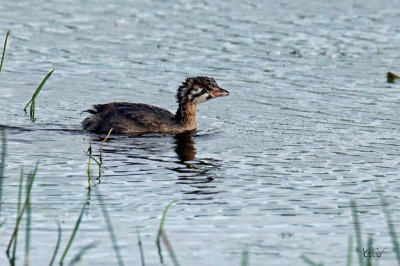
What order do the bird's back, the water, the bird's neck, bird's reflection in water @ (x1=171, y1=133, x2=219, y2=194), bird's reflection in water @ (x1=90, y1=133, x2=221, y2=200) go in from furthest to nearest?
the bird's neck, the bird's back, bird's reflection in water @ (x1=171, y1=133, x2=219, y2=194), bird's reflection in water @ (x1=90, y1=133, x2=221, y2=200), the water

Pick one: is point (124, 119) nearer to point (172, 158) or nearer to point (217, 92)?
point (217, 92)

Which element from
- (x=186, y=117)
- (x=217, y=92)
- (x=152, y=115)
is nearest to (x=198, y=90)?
(x=217, y=92)

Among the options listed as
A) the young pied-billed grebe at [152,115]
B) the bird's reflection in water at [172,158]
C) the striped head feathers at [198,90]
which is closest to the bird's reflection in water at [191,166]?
the bird's reflection in water at [172,158]

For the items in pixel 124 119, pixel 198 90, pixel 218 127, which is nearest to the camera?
pixel 124 119

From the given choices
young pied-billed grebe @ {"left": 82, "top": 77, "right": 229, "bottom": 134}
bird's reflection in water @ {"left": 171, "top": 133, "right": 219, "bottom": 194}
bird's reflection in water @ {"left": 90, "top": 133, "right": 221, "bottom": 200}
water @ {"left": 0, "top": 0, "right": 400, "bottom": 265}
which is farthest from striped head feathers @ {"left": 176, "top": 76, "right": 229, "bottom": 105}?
bird's reflection in water @ {"left": 171, "top": 133, "right": 219, "bottom": 194}

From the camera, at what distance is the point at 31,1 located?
2419 centimetres

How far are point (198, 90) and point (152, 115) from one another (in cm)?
97

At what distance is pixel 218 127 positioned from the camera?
52.4ft

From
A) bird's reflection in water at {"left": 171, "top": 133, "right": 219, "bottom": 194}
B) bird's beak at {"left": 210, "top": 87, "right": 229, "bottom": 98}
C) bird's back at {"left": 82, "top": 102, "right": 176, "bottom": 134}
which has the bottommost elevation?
bird's reflection in water at {"left": 171, "top": 133, "right": 219, "bottom": 194}

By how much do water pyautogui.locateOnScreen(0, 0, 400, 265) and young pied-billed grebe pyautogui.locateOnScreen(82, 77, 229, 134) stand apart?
10.4 inches

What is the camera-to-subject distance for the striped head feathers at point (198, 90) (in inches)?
631

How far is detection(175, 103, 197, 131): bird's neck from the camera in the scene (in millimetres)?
15938

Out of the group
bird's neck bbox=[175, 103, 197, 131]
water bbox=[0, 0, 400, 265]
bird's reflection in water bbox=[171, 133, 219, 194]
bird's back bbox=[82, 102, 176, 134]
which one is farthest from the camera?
bird's neck bbox=[175, 103, 197, 131]

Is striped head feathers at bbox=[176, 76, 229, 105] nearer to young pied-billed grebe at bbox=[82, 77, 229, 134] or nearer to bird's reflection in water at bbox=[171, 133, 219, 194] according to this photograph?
young pied-billed grebe at bbox=[82, 77, 229, 134]
